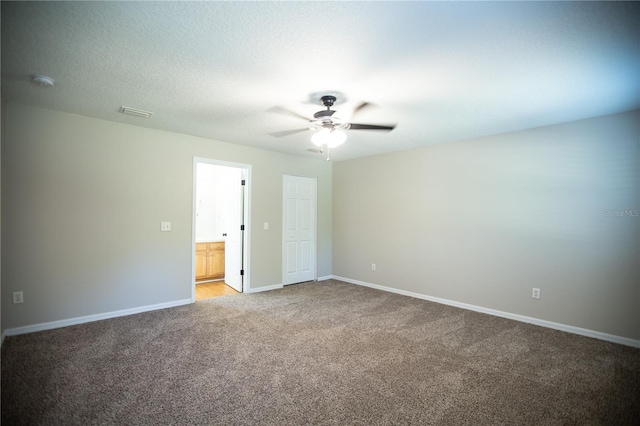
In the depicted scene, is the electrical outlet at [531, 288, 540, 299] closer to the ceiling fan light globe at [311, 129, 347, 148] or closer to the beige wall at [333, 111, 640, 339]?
the beige wall at [333, 111, 640, 339]

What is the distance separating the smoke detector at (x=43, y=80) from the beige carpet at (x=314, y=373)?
2436 mm

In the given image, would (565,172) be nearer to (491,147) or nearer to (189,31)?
(491,147)

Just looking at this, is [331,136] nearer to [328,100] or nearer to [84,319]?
[328,100]

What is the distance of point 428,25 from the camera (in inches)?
72.8

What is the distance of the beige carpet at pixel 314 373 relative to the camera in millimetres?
2037

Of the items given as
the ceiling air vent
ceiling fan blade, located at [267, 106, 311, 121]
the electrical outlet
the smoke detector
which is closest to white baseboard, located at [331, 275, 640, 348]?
the electrical outlet

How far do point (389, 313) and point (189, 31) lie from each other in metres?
3.83

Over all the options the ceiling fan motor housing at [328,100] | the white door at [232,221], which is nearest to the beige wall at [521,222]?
the white door at [232,221]

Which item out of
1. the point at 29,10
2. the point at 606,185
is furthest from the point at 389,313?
the point at 29,10

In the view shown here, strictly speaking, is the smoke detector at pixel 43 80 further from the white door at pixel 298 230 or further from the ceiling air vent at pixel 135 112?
the white door at pixel 298 230

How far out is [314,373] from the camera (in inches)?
101

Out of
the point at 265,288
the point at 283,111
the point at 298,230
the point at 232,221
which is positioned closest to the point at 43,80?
the point at 283,111

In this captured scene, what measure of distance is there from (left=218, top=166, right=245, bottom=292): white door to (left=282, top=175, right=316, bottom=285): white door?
81 cm

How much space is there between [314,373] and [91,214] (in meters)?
3.24
